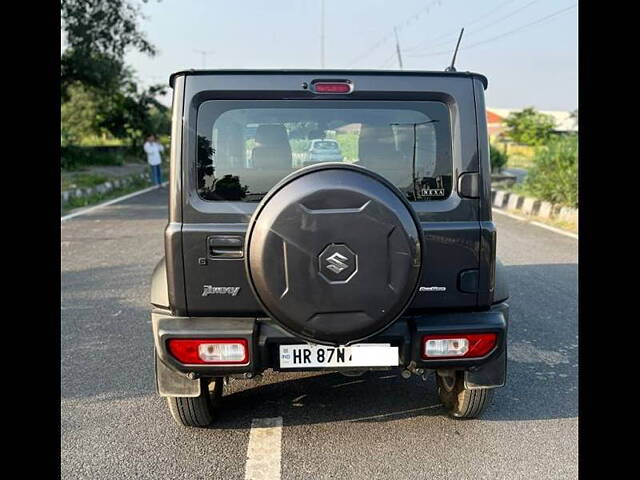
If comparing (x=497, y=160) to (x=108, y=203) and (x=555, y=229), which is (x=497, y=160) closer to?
(x=555, y=229)

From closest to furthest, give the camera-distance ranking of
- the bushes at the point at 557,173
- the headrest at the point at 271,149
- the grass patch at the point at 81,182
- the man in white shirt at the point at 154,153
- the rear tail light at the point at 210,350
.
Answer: the rear tail light at the point at 210,350 → the headrest at the point at 271,149 → the bushes at the point at 557,173 → the grass patch at the point at 81,182 → the man in white shirt at the point at 154,153

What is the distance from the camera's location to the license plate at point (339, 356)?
283 cm

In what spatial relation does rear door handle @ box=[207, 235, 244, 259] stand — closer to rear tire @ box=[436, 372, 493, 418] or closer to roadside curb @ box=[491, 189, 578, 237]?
rear tire @ box=[436, 372, 493, 418]

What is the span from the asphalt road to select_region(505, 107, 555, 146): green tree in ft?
101

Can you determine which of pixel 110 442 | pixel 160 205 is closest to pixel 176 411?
pixel 110 442

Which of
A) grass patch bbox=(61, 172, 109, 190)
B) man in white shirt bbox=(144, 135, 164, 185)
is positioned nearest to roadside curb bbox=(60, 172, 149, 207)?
grass patch bbox=(61, 172, 109, 190)

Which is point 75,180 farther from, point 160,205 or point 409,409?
point 409,409

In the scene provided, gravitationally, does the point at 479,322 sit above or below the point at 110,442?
above

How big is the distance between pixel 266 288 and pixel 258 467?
917mm

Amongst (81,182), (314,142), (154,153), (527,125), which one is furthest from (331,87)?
(527,125)

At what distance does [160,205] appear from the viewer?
45.2ft

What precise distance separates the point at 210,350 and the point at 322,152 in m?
1.10

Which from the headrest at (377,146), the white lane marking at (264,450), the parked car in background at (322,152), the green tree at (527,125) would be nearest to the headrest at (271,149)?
the parked car in background at (322,152)

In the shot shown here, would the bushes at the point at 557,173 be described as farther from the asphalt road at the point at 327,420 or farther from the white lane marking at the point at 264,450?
the white lane marking at the point at 264,450
